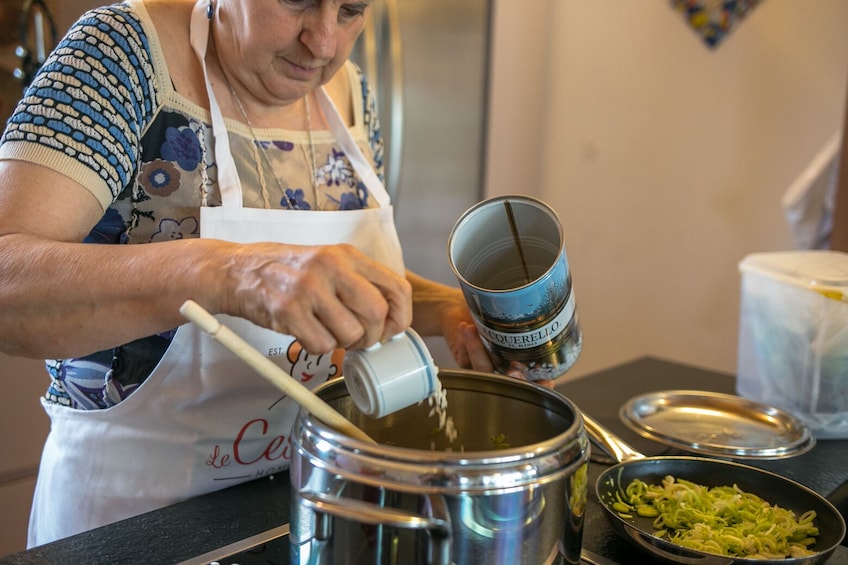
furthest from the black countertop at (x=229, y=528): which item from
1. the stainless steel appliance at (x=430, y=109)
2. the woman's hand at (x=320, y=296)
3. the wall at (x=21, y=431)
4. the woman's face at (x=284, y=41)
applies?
the stainless steel appliance at (x=430, y=109)

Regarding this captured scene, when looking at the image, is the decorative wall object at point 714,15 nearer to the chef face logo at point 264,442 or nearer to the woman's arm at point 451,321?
the woman's arm at point 451,321

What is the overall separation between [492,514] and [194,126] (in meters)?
0.65

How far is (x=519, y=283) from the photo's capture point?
1.02 m

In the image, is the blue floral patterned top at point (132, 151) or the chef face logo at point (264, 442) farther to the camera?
the chef face logo at point (264, 442)

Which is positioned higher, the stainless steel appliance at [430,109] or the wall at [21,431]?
the stainless steel appliance at [430,109]

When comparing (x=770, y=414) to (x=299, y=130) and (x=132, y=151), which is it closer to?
(x=299, y=130)

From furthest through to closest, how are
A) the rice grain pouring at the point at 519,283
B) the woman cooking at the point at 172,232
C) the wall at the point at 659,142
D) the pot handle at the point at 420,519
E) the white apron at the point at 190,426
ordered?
the wall at the point at 659,142 < the white apron at the point at 190,426 < the rice grain pouring at the point at 519,283 < the woman cooking at the point at 172,232 < the pot handle at the point at 420,519

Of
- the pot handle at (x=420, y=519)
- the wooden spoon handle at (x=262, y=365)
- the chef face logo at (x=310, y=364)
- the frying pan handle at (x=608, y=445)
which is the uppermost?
the wooden spoon handle at (x=262, y=365)

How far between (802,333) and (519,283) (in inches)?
21.3

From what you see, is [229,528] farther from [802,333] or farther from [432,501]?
[802,333]

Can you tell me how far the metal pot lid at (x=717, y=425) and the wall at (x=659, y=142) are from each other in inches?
54.9

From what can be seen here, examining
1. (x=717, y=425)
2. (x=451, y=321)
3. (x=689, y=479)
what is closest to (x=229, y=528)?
(x=451, y=321)

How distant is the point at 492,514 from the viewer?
605 mm

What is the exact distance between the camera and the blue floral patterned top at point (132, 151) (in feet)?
2.75
